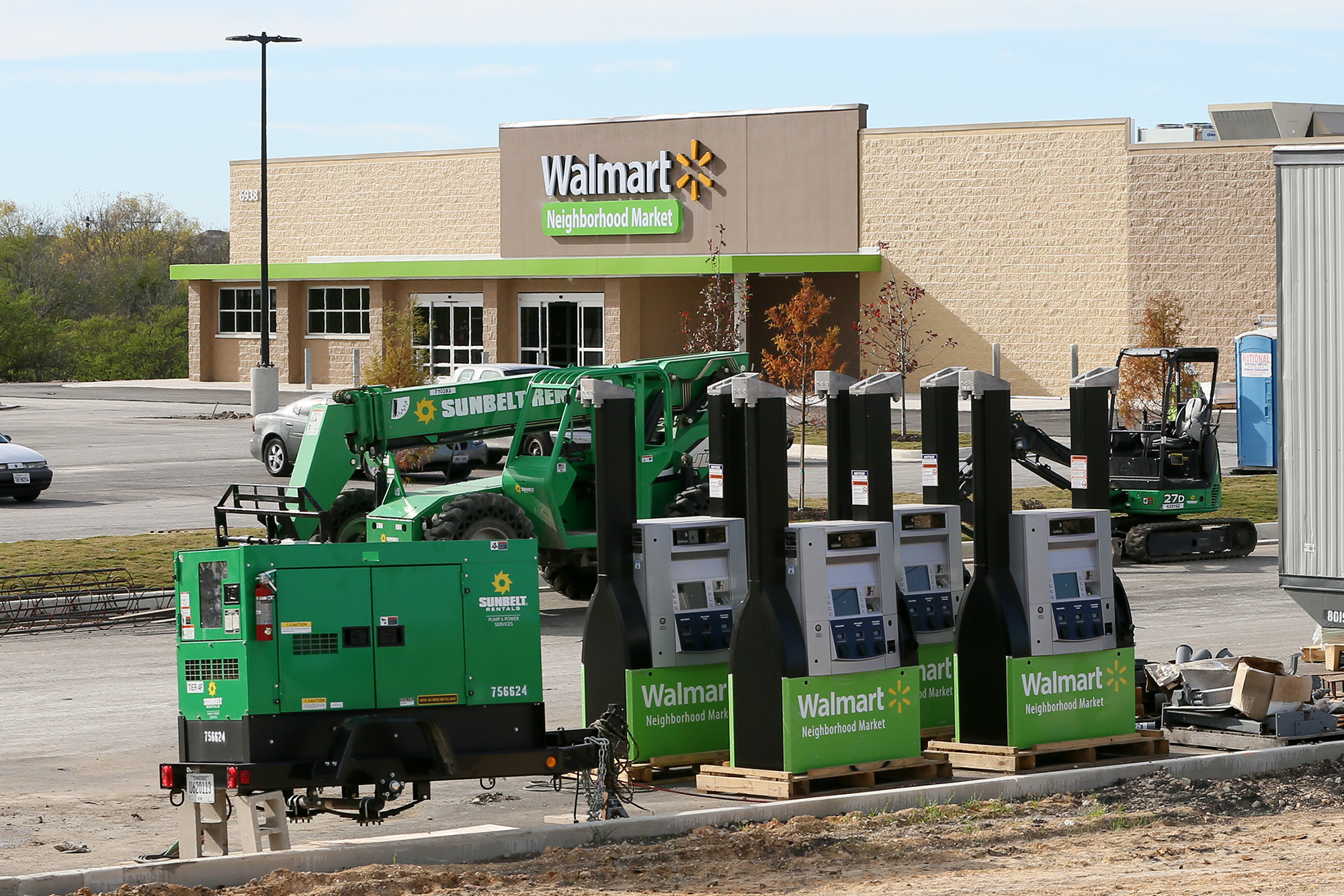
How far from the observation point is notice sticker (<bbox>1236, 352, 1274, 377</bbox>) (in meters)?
34.3

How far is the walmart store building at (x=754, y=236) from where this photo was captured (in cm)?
4775

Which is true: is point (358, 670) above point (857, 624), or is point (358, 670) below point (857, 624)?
below

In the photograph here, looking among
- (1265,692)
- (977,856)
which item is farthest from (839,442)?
(977,856)

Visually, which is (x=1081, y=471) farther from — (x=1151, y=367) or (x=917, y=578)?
(x=1151, y=367)

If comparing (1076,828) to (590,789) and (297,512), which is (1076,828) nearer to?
(590,789)

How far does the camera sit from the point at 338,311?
61.5 meters

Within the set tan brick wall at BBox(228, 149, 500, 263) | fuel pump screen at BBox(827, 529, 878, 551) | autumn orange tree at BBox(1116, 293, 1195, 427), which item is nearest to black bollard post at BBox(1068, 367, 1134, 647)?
fuel pump screen at BBox(827, 529, 878, 551)

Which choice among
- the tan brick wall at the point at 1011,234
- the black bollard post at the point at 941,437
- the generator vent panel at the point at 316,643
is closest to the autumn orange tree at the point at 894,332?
the tan brick wall at the point at 1011,234

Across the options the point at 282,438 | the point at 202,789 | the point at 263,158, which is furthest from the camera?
the point at 263,158

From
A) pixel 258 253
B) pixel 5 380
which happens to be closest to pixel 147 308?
pixel 5 380

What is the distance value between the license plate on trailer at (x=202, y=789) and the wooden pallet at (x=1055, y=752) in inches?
173

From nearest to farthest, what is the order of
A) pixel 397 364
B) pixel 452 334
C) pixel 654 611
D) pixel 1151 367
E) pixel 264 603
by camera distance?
pixel 264 603
pixel 654 611
pixel 1151 367
pixel 397 364
pixel 452 334

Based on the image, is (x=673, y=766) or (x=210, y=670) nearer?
(x=210, y=670)

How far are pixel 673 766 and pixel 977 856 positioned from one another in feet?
8.01
